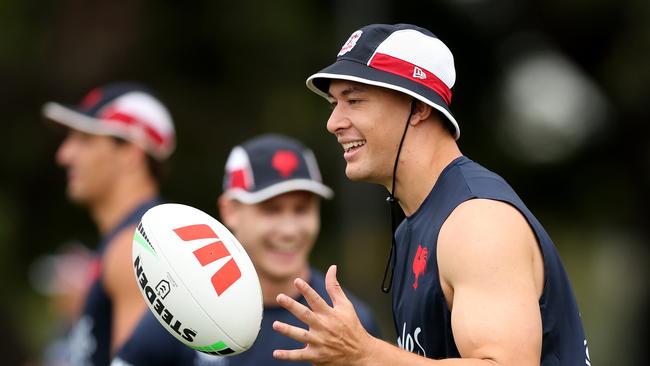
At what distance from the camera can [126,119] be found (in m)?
8.81

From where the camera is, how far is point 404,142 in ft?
17.1

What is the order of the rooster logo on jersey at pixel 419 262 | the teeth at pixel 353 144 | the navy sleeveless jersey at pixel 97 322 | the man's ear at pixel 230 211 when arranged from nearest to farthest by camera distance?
the rooster logo on jersey at pixel 419 262
the teeth at pixel 353 144
the man's ear at pixel 230 211
the navy sleeveless jersey at pixel 97 322

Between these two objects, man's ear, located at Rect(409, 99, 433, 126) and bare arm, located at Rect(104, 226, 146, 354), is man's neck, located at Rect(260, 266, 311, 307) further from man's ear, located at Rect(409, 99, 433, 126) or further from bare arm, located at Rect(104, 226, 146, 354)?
man's ear, located at Rect(409, 99, 433, 126)

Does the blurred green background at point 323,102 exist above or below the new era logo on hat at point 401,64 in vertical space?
below

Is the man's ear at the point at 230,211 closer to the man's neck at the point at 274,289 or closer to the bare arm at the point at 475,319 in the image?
the man's neck at the point at 274,289

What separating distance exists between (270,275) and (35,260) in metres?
16.9

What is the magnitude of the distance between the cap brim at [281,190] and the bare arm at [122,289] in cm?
109

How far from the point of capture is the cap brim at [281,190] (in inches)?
279

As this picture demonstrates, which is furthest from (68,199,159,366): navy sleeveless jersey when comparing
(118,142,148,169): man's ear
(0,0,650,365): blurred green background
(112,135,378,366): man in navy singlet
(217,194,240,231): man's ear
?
(0,0,650,365): blurred green background

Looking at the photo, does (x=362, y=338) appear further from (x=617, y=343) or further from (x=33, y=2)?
(x=33, y=2)

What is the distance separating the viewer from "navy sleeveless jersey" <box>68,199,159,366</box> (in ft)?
26.6

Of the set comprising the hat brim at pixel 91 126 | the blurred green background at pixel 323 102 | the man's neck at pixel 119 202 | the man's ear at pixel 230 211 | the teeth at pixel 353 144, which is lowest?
the blurred green background at pixel 323 102

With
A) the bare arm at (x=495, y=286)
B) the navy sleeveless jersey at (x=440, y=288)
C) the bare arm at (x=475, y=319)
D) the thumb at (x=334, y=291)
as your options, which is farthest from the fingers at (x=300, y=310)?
the navy sleeveless jersey at (x=440, y=288)

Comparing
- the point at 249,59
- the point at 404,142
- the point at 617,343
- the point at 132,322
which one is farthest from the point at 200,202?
the point at 404,142
